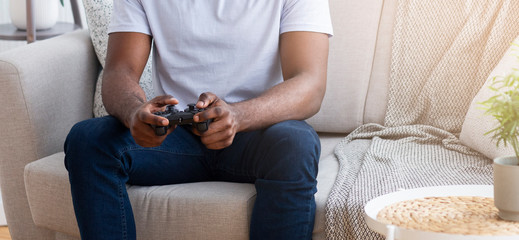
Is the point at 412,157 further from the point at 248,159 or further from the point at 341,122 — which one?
the point at 248,159

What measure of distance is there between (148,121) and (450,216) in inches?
23.4

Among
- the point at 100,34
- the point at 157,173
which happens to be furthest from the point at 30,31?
the point at 157,173

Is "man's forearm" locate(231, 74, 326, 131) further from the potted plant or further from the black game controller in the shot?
the potted plant

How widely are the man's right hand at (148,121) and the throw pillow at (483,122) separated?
771 mm

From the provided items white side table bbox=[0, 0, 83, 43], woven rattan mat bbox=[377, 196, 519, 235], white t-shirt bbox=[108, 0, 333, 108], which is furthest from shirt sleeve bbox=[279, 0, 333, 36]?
white side table bbox=[0, 0, 83, 43]

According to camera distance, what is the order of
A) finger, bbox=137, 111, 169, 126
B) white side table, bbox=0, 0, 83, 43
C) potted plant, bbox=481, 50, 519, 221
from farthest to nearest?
white side table, bbox=0, 0, 83, 43 < finger, bbox=137, 111, 169, 126 < potted plant, bbox=481, 50, 519, 221

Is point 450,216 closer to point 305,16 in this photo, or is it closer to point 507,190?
point 507,190

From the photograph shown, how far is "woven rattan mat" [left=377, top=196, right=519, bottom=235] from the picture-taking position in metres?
0.99

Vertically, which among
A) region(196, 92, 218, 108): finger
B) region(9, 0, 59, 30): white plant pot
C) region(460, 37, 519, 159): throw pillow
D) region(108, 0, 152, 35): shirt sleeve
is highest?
region(108, 0, 152, 35): shirt sleeve

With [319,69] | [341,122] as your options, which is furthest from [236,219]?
[341,122]

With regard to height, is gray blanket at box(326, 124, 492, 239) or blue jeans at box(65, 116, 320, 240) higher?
blue jeans at box(65, 116, 320, 240)

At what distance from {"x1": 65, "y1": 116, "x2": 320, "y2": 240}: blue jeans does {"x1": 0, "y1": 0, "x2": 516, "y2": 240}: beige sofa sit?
0.06 metres

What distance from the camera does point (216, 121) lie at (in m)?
1.32

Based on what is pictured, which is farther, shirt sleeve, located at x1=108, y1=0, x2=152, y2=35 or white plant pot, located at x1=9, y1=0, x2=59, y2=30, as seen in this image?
white plant pot, located at x1=9, y1=0, x2=59, y2=30
